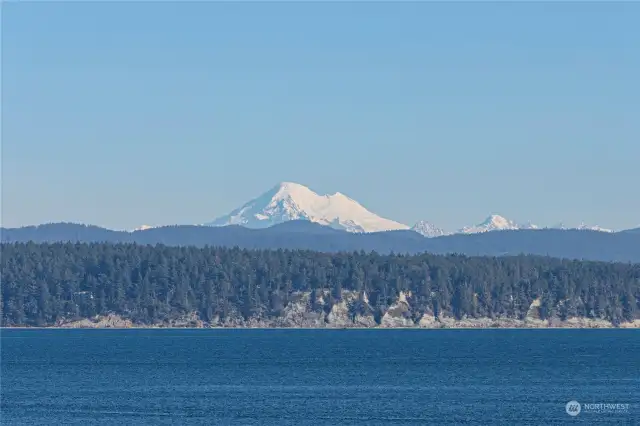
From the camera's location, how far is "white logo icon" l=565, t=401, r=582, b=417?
117 meters

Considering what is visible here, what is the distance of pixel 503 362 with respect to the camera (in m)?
188

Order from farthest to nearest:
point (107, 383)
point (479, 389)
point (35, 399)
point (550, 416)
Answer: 1. point (107, 383)
2. point (479, 389)
3. point (35, 399)
4. point (550, 416)

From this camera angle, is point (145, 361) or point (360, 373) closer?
point (360, 373)

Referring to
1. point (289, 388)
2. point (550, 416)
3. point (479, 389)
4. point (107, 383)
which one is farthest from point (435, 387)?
point (107, 383)

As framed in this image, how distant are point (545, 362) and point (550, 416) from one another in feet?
247

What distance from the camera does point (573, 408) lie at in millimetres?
121312

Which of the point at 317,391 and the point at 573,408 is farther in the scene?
the point at 317,391

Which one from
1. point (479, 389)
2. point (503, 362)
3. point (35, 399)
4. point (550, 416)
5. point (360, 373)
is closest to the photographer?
point (550, 416)

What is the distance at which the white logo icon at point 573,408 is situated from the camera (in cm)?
11738

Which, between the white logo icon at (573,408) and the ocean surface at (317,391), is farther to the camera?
the white logo icon at (573,408)

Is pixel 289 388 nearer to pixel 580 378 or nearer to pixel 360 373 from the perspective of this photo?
pixel 360 373

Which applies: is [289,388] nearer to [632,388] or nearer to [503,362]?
[632,388]

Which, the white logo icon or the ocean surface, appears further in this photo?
the white logo icon

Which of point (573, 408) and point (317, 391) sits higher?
point (317, 391)
